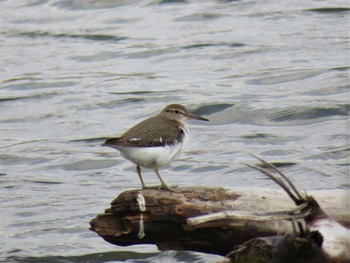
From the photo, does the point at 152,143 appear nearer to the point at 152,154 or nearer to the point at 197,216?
the point at 152,154

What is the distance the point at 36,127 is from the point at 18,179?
2.08 meters

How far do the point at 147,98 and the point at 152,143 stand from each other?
6.65m

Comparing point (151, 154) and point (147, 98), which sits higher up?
point (151, 154)

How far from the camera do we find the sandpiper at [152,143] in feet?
25.7

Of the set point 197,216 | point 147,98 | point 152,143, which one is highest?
point 152,143

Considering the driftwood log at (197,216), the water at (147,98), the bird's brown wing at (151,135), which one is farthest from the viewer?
the water at (147,98)

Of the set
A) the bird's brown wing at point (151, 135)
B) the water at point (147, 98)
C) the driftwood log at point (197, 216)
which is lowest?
the water at point (147, 98)

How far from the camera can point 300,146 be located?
39.5ft

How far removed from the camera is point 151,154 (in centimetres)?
791

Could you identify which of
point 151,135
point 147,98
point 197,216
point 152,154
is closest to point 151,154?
point 152,154

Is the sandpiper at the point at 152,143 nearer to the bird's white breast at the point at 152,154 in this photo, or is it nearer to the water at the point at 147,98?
the bird's white breast at the point at 152,154

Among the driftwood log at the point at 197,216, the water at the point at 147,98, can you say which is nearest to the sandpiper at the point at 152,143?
the driftwood log at the point at 197,216

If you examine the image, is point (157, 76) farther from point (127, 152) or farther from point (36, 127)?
point (127, 152)

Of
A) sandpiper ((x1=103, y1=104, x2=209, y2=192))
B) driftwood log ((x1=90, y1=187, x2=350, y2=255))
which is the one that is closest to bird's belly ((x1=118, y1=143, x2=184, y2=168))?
sandpiper ((x1=103, y1=104, x2=209, y2=192))
